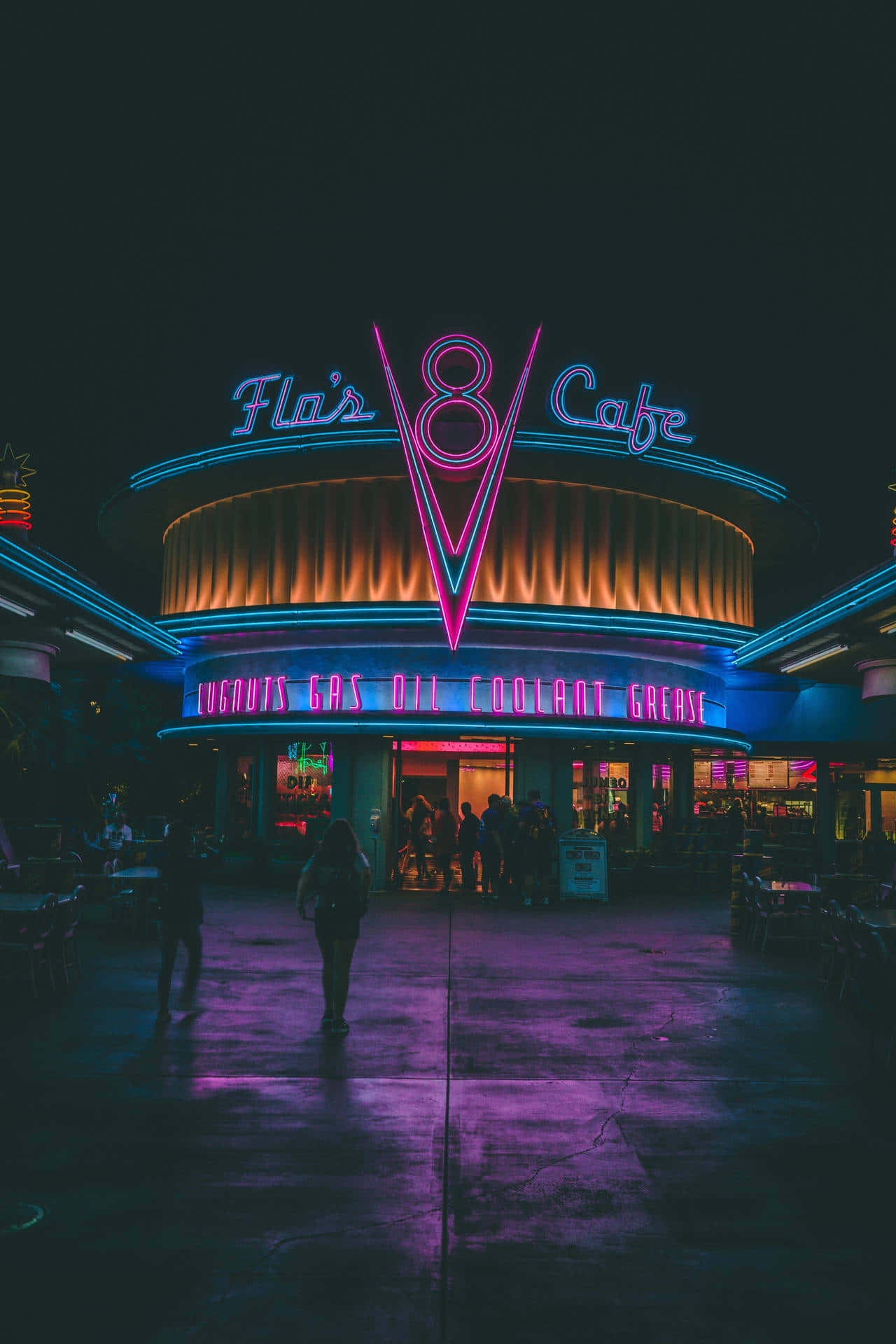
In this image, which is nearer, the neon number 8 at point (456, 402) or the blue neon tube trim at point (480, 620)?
the blue neon tube trim at point (480, 620)

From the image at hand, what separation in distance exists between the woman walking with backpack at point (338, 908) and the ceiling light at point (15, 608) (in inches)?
338

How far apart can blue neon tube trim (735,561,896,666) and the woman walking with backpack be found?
8.56 metres

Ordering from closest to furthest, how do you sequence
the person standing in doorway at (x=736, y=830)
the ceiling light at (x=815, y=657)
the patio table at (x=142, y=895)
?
the patio table at (x=142, y=895)
the ceiling light at (x=815, y=657)
the person standing in doorway at (x=736, y=830)

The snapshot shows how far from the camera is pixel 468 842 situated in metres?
21.2

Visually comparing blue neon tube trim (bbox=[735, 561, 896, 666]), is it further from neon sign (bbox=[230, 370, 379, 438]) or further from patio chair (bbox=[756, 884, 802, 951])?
neon sign (bbox=[230, 370, 379, 438])

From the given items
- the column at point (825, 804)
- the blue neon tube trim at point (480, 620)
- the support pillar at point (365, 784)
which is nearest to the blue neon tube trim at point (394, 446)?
the blue neon tube trim at point (480, 620)

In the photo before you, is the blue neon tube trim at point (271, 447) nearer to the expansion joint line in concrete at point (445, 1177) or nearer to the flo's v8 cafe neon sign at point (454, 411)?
the flo's v8 cafe neon sign at point (454, 411)

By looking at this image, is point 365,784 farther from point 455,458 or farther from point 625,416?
point 625,416

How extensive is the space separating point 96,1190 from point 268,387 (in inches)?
813

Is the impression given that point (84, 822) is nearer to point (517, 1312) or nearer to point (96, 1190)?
point (96, 1190)

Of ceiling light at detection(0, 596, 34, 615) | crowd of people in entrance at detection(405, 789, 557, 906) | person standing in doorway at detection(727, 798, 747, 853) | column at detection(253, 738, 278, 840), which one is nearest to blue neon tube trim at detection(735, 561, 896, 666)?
person standing in doorway at detection(727, 798, 747, 853)

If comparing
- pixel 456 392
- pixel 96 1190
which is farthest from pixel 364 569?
pixel 96 1190

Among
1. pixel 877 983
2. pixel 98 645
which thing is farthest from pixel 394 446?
pixel 877 983

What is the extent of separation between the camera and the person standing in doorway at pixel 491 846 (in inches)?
782
